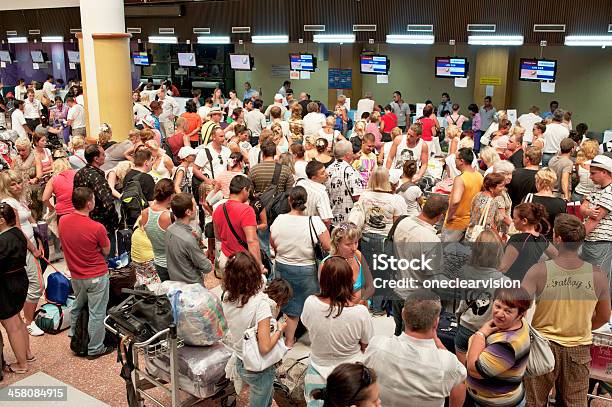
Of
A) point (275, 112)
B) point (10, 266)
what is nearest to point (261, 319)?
point (10, 266)

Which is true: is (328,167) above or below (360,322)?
above

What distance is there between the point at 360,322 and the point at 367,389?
3.08 feet

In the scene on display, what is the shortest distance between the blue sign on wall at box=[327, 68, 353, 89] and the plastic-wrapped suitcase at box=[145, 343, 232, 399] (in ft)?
42.2

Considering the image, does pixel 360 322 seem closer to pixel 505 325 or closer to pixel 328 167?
pixel 505 325

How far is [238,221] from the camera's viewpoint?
4.88 meters

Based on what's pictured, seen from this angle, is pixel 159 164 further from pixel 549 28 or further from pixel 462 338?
pixel 549 28

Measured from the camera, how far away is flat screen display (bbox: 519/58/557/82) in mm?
12203

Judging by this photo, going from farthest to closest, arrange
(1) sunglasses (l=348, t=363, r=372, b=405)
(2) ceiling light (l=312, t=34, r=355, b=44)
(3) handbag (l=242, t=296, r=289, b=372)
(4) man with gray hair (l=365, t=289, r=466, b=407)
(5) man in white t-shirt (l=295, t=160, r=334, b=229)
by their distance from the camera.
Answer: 1. (2) ceiling light (l=312, t=34, r=355, b=44)
2. (5) man in white t-shirt (l=295, t=160, r=334, b=229)
3. (3) handbag (l=242, t=296, r=289, b=372)
4. (4) man with gray hair (l=365, t=289, r=466, b=407)
5. (1) sunglasses (l=348, t=363, r=372, b=405)

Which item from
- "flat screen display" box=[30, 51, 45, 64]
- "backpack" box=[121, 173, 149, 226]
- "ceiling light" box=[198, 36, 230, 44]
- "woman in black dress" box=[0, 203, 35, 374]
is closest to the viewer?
"woman in black dress" box=[0, 203, 35, 374]

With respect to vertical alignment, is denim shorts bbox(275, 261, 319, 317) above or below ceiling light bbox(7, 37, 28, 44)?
below

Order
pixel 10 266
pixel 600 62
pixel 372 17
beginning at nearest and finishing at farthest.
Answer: pixel 10 266
pixel 372 17
pixel 600 62

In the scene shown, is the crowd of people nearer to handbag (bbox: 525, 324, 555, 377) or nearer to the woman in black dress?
the woman in black dress

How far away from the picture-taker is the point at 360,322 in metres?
3.35

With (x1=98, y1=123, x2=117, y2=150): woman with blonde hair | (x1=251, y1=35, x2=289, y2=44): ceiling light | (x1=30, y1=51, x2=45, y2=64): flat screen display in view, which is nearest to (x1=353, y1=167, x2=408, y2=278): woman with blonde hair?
(x1=98, y1=123, x2=117, y2=150): woman with blonde hair
